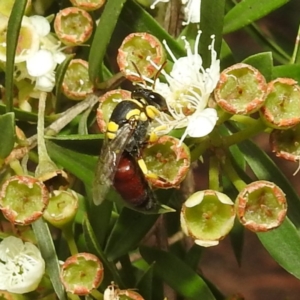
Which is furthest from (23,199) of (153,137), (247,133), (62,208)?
(247,133)

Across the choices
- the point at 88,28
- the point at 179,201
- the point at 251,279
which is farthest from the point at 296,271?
the point at 251,279

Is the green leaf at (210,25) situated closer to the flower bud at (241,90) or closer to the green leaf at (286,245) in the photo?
the flower bud at (241,90)

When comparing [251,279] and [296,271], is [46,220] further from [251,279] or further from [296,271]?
[251,279]

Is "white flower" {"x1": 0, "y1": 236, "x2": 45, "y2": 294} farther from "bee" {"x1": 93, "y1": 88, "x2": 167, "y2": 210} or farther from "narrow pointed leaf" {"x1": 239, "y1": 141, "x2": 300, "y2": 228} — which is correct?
"narrow pointed leaf" {"x1": 239, "y1": 141, "x2": 300, "y2": 228}

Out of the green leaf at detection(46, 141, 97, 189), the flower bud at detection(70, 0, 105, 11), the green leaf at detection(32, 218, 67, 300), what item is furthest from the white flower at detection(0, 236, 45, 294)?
the flower bud at detection(70, 0, 105, 11)

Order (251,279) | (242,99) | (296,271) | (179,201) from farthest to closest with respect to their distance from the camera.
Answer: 1. (251,279)
2. (179,201)
3. (296,271)
4. (242,99)
